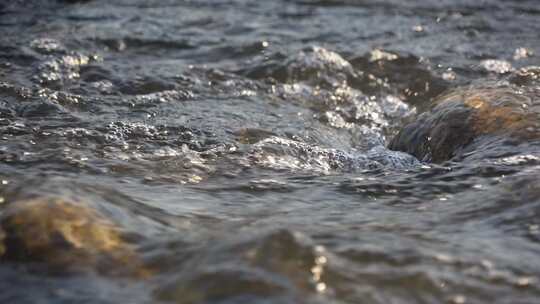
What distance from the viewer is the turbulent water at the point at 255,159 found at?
93.0 inches

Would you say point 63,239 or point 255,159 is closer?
point 63,239

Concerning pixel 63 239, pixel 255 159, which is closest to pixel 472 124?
pixel 255 159

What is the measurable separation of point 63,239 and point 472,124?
97.0 inches

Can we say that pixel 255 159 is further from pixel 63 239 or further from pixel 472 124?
pixel 63 239

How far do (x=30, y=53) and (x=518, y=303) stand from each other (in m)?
4.95

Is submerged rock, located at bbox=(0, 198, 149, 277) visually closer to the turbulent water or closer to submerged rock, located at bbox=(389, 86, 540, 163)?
the turbulent water

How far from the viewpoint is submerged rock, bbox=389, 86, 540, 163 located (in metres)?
3.90

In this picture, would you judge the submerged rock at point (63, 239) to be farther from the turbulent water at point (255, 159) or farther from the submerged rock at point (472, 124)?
the submerged rock at point (472, 124)

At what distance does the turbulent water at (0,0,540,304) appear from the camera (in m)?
2.36

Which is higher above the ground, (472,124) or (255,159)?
(472,124)

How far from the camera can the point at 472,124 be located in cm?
411

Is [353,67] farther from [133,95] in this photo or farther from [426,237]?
[426,237]

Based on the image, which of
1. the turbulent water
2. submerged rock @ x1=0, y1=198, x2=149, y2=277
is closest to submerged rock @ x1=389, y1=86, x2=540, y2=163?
the turbulent water

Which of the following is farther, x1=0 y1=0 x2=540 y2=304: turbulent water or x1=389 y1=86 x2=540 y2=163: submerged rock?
x1=389 y1=86 x2=540 y2=163: submerged rock
